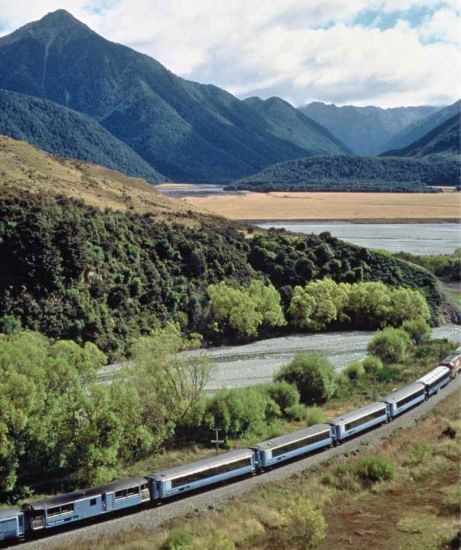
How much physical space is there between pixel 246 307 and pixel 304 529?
5116 centimetres

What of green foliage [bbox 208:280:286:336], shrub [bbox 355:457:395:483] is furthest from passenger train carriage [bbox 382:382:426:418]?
green foliage [bbox 208:280:286:336]

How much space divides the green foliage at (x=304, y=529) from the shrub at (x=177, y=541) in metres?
4.44

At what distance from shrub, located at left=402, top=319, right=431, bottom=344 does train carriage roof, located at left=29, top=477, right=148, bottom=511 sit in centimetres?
4969

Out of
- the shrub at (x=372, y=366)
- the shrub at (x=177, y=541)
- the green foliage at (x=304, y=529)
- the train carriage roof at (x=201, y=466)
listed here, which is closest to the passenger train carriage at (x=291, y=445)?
the train carriage roof at (x=201, y=466)

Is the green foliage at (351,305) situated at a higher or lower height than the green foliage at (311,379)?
higher

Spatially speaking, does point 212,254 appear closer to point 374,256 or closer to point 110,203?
point 110,203

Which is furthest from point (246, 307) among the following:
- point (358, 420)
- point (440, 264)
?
point (440, 264)

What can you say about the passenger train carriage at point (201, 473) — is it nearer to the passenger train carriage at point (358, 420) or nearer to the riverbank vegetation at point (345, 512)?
the riverbank vegetation at point (345, 512)

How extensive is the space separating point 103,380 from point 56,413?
21803mm

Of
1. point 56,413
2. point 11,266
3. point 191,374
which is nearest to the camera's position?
point 56,413

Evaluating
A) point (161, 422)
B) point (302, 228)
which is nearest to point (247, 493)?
point (161, 422)

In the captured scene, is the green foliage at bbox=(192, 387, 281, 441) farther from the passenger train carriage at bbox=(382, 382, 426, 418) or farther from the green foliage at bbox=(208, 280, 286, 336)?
the green foliage at bbox=(208, 280, 286, 336)

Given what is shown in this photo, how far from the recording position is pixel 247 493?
128 feet

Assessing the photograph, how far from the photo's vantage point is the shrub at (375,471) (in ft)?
131
